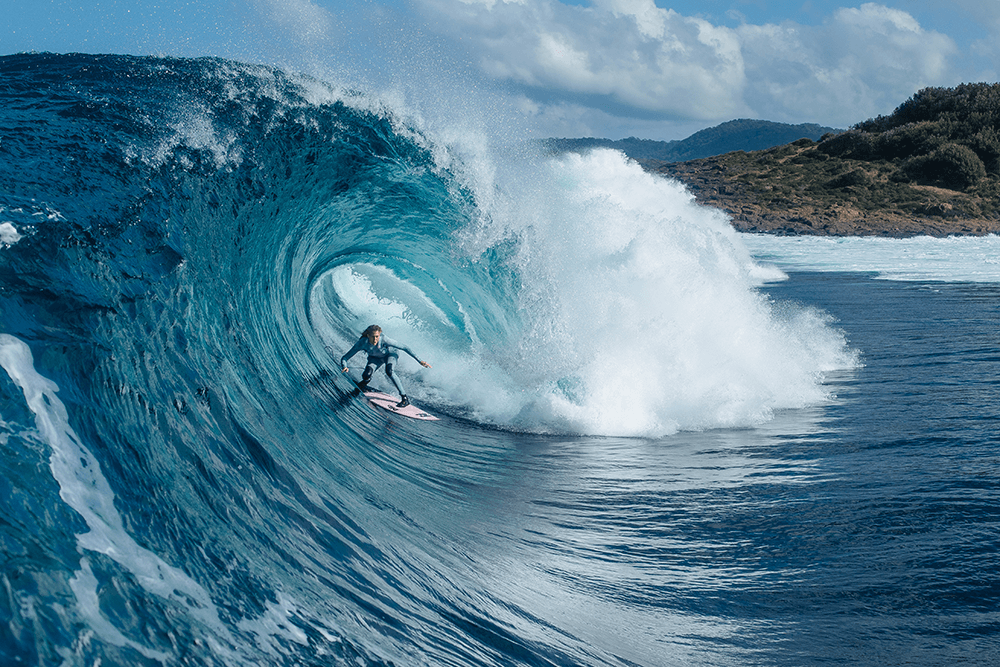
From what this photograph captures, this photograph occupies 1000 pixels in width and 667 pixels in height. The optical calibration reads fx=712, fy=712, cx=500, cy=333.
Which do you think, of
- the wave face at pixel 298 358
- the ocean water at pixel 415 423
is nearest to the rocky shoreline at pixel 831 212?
the wave face at pixel 298 358

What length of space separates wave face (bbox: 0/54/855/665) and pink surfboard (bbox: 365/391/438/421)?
0.87 ft

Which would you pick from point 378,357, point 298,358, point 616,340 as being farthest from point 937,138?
point 298,358

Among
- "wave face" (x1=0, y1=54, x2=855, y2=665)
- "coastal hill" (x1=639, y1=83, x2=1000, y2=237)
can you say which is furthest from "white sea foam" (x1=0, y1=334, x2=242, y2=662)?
"coastal hill" (x1=639, y1=83, x2=1000, y2=237)

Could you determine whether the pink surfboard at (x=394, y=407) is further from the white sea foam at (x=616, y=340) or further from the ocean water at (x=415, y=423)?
the white sea foam at (x=616, y=340)

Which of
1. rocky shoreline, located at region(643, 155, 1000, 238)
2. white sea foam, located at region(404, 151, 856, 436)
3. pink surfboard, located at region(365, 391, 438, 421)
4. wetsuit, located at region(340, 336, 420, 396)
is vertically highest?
rocky shoreline, located at region(643, 155, 1000, 238)

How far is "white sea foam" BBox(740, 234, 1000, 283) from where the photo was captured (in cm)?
2234

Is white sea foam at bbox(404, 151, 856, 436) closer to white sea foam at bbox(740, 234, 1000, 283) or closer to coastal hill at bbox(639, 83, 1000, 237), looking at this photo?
white sea foam at bbox(740, 234, 1000, 283)

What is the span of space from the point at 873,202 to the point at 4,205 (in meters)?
53.1

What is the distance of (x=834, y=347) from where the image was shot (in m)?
11.1

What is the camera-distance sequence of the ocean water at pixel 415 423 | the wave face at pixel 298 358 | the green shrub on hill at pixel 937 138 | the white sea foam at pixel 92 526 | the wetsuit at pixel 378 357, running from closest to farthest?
the white sea foam at pixel 92 526 → the wave face at pixel 298 358 → the ocean water at pixel 415 423 → the wetsuit at pixel 378 357 → the green shrub on hill at pixel 937 138

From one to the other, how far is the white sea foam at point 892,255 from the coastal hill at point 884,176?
3439 millimetres

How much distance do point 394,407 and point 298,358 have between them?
1202mm

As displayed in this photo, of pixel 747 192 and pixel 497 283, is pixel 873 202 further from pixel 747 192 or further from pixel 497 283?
pixel 497 283

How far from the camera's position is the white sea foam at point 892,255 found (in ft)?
73.3
